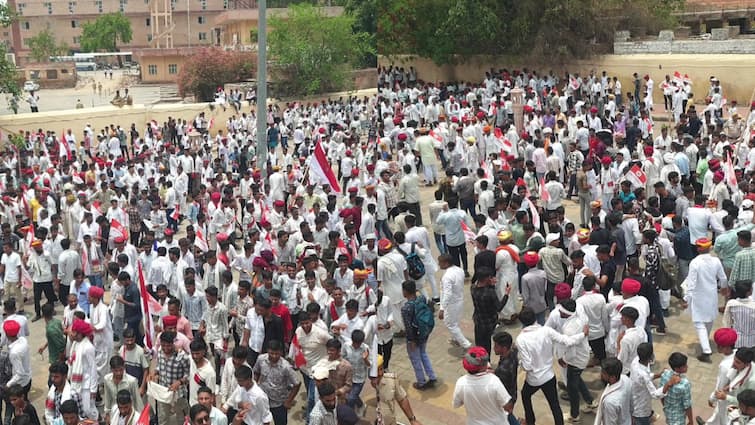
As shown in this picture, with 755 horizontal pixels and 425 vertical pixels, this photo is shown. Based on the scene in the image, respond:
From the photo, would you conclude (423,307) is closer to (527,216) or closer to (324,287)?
(324,287)

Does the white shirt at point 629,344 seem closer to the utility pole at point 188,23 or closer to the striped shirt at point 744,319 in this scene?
the striped shirt at point 744,319

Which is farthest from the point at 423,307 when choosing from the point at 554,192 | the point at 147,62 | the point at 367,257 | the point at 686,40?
the point at 147,62

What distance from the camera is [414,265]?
8883mm

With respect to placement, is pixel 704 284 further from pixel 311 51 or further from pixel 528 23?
pixel 311 51

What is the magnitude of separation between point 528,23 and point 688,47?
6093 millimetres

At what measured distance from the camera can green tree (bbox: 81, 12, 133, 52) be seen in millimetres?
77938

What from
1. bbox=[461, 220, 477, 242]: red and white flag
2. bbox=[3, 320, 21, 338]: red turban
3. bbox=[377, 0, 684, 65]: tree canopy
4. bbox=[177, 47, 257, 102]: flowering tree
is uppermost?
bbox=[377, 0, 684, 65]: tree canopy

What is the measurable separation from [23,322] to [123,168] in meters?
9.42

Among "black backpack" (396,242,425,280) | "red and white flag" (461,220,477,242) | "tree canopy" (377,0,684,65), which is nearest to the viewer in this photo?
"black backpack" (396,242,425,280)

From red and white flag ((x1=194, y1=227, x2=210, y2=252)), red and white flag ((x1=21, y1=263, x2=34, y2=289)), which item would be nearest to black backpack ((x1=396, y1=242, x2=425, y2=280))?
red and white flag ((x1=194, y1=227, x2=210, y2=252))

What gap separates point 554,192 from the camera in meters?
11.8

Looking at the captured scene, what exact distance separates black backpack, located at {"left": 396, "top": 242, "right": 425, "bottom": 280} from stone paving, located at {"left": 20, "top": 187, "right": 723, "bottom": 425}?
3.14 feet

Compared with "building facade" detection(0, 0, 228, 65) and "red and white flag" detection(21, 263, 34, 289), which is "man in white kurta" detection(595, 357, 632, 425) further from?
"building facade" detection(0, 0, 228, 65)

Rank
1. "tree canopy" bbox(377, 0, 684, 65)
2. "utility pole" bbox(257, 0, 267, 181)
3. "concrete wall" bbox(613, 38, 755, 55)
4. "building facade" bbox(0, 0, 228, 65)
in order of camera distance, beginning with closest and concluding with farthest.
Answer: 1. "utility pole" bbox(257, 0, 267, 181)
2. "concrete wall" bbox(613, 38, 755, 55)
3. "tree canopy" bbox(377, 0, 684, 65)
4. "building facade" bbox(0, 0, 228, 65)
